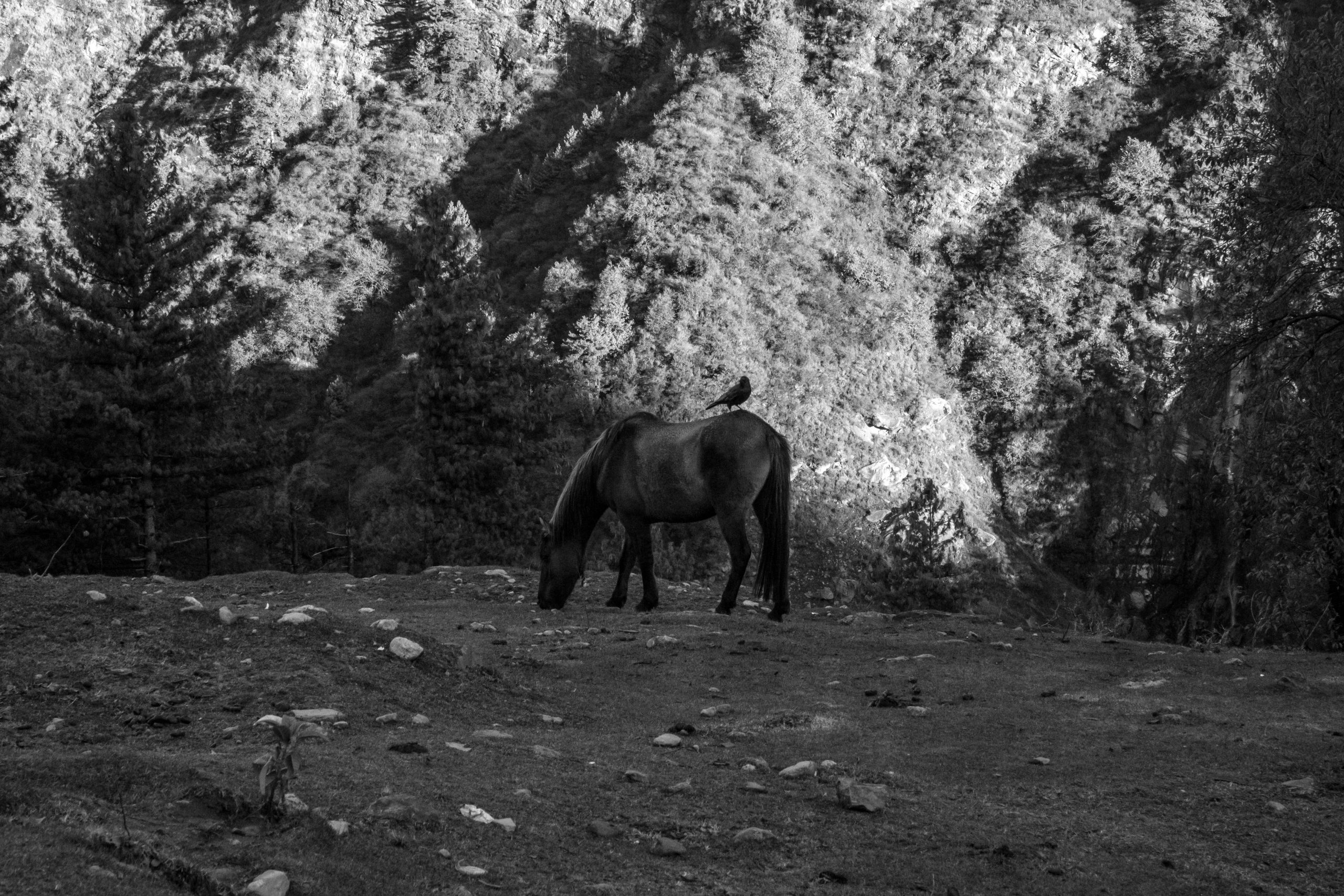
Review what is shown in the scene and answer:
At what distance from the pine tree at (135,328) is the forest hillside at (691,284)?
134 mm

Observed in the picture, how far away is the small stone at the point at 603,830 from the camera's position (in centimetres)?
521

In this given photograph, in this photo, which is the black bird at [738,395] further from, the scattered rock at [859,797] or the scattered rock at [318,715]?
the scattered rock at [859,797]

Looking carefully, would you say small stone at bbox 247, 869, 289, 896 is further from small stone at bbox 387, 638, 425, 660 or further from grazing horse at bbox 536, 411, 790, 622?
grazing horse at bbox 536, 411, 790, 622

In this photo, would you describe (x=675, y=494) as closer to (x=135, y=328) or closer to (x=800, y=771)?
(x=800, y=771)

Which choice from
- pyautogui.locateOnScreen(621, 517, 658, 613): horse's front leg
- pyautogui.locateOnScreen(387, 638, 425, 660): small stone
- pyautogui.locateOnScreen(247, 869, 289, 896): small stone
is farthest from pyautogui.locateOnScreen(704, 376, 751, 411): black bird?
pyautogui.locateOnScreen(247, 869, 289, 896): small stone

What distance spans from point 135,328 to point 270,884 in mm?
30857

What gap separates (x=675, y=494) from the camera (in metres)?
15.0

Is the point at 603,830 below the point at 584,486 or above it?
below

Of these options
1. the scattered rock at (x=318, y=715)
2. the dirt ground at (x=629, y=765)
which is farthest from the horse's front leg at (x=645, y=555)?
the scattered rock at (x=318, y=715)

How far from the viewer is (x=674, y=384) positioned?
4088cm

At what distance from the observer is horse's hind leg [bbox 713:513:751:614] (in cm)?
1453

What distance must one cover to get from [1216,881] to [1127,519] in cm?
3908

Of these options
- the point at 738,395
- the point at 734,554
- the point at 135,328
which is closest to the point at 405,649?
the point at 734,554

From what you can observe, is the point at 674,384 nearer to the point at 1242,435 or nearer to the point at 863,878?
the point at 1242,435
